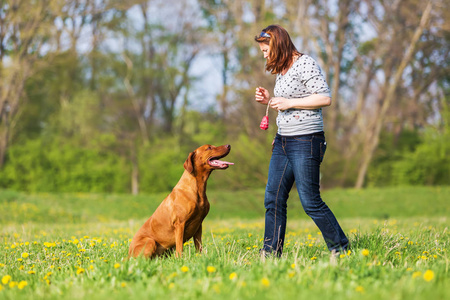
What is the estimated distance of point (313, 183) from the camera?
3779 millimetres

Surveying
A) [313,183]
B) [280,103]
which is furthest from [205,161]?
[313,183]

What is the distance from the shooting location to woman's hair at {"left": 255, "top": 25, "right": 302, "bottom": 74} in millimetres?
3826

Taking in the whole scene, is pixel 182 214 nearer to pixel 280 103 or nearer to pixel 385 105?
pixel 280 103

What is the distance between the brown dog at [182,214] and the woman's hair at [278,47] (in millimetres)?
1042

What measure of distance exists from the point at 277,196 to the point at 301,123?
712 millimetres

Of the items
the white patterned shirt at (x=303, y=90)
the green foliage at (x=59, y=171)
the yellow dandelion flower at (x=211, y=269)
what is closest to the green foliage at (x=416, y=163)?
the green foliage at (x=59, y=171)

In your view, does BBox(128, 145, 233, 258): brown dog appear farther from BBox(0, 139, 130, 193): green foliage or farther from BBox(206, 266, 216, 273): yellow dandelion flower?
BBox(0, 139, 130, 193): green foliage

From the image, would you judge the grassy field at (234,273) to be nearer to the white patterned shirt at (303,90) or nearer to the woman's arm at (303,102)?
the white patterned shirt at (303,90)

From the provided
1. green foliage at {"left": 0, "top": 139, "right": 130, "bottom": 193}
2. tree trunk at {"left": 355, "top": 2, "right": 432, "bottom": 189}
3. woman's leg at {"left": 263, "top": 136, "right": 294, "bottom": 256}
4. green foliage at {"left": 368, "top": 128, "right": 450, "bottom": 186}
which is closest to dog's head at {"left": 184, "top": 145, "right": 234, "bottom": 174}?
woman's leg at {"left": 263, "top": 136, "right": 294, "bottom": 256}

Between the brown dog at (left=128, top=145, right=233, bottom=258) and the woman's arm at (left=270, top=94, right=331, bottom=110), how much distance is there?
0.78m

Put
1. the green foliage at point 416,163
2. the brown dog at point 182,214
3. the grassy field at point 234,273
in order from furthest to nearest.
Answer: the green foliage at point 416,163 < the brown dog at point 182,214 < the grassy field at point 234,273

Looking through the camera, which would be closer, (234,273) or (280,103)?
(234,273)

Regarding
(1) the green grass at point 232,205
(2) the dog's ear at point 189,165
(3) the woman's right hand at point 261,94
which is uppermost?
(3) the woman's right hand at point 261,94

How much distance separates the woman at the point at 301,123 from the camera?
3.74m
